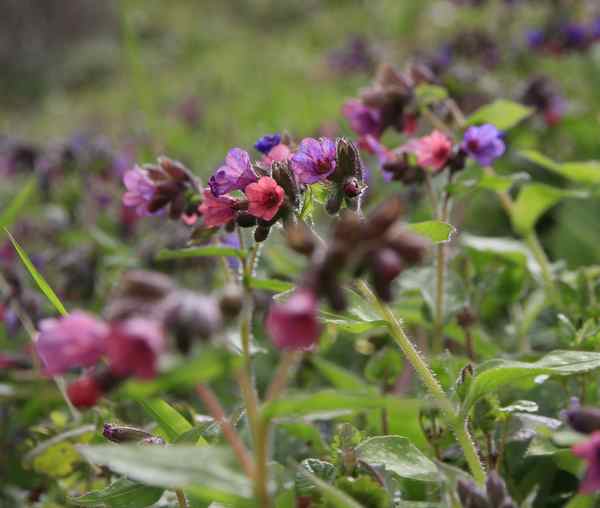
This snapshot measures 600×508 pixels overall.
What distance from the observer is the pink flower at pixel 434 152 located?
2.01m

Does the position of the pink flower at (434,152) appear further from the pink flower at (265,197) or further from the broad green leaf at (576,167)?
the pink flower at (265,197)

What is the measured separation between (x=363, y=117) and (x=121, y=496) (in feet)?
4.32

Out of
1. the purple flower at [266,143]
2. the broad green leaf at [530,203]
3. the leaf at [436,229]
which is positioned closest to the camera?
the leaf at [436,229]

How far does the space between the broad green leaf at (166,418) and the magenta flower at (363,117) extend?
42.6 inches

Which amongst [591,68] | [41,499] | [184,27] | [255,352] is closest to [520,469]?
[255,352]

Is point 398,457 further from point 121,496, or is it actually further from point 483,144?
point 483,144

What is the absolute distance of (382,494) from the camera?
1287 millimetres

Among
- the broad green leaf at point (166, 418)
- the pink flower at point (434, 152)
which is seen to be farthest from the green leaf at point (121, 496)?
the pink flower at point (434, 152)

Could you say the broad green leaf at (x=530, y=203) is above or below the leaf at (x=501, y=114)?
below

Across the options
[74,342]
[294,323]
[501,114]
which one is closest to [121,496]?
[74,342]

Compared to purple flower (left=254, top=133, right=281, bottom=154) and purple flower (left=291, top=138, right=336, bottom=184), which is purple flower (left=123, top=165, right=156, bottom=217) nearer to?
purple flower (left=254, top=133, right=281, bottom=154)

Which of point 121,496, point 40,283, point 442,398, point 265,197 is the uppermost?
point 265,197

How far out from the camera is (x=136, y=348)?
0.95 meters

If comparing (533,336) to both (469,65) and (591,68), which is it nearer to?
(591,68)
